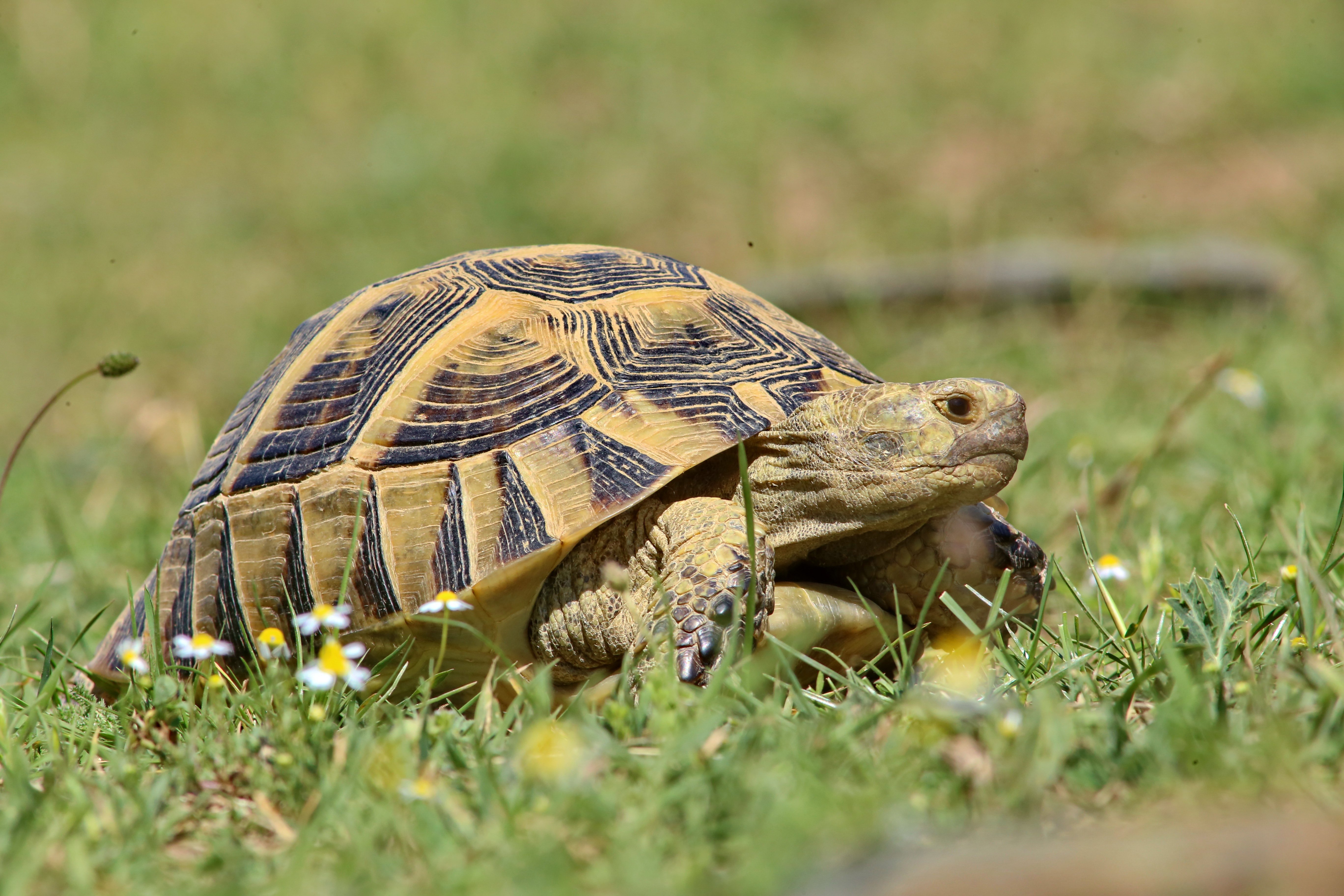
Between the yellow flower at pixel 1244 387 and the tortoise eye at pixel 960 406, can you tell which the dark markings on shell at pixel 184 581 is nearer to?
the tortoise eye at pixel 960 406

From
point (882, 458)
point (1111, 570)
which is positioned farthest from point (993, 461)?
point (1111, 570)

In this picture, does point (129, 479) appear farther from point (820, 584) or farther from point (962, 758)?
point (962, 758)

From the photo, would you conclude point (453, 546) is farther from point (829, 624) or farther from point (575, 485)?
point (829, 624)

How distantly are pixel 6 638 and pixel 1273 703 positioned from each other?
237 centimetres

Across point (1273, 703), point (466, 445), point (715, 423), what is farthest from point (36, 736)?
point (1273, 703)

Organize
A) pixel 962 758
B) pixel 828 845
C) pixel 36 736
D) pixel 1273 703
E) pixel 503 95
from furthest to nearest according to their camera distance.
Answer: pixel 503 95 < pixel 36 736 < pixel 1273 703 < pixel 962 758 < pixel 828 845

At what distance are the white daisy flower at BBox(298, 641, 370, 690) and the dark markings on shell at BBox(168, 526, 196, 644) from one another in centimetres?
82

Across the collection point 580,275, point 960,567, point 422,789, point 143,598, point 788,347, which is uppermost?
point 580,275

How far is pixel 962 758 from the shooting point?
4.87ft

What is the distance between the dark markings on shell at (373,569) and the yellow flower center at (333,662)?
40 centimetres

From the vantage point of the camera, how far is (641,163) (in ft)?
29.7

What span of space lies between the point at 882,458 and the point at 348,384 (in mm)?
1268

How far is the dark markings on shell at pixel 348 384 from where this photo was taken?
250 cm

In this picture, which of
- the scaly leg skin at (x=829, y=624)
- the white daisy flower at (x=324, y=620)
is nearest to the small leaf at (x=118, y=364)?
the white daisy flower at (x=324, y=620)
